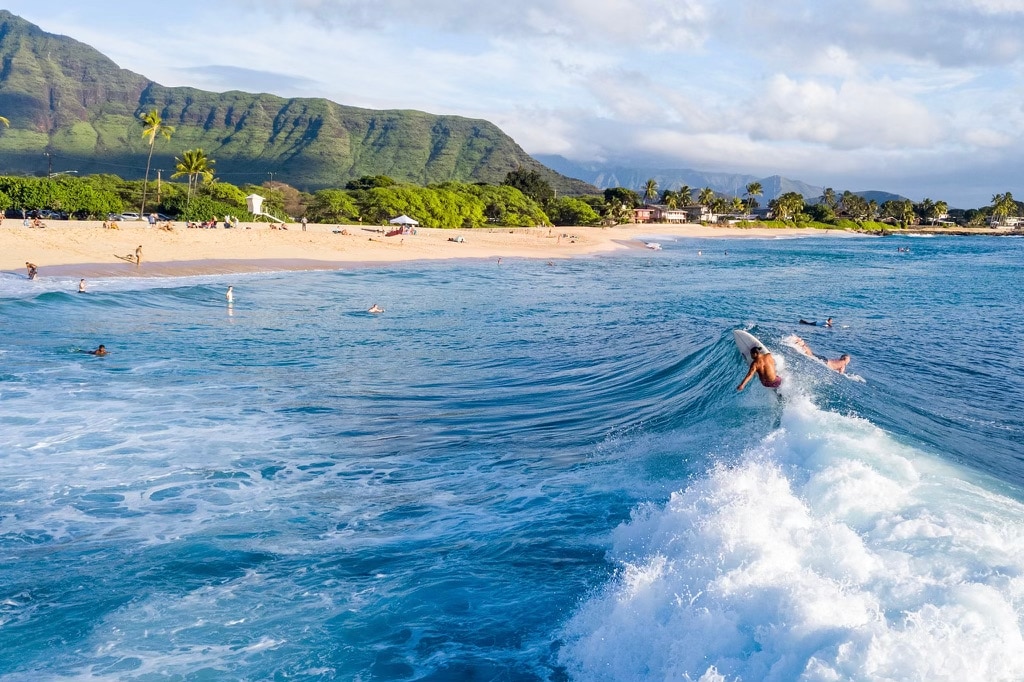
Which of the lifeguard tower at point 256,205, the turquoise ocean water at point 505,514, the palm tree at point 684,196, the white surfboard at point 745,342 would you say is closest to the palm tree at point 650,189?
the palm tree at point 684,196

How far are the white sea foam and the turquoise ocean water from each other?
0.09 ft

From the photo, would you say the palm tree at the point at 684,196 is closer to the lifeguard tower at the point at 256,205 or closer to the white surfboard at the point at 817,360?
the lifeguard tower at the point at 256,205

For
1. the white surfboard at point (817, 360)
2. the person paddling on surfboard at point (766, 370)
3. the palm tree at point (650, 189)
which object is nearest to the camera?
the person paddling on surfboard at point (766, 370)

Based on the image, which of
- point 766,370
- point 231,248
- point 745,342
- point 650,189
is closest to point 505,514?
point 766,370

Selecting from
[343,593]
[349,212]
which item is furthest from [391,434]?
[349,212]

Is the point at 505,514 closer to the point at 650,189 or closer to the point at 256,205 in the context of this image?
the point at 256,205

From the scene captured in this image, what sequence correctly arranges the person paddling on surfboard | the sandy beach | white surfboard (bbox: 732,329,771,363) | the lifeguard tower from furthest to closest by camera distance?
the lifeguard tower
the sandy beach
white surfboard (bbox: 732,329,771,363)
the person paddling on surfboard

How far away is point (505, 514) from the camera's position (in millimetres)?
10102

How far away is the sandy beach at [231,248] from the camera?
41250 millimetres

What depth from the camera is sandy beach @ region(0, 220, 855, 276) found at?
1624 inches

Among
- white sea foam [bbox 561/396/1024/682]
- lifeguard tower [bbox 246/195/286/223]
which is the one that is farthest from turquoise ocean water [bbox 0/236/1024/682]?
lifeguard tower [bbox 246/195/286/223]

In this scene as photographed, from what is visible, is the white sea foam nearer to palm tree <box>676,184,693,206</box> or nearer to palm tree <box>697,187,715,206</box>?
palm tree <box>676,184,693,206</box>

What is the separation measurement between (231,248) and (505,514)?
154ft

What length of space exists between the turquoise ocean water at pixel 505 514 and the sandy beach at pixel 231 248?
71.7 feet
